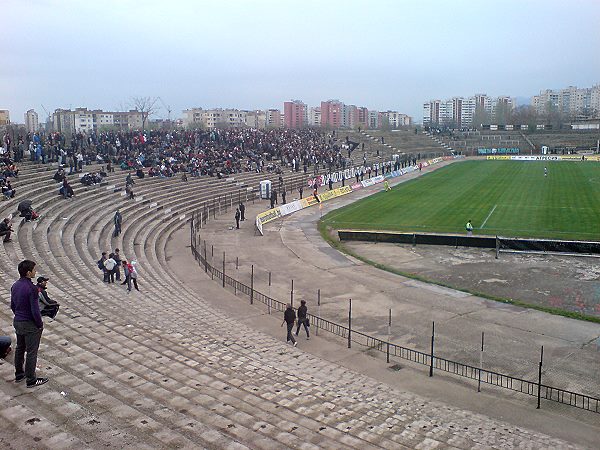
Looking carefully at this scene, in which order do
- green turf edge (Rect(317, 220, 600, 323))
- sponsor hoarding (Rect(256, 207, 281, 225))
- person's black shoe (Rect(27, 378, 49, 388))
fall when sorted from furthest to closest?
1. sponsor hoarding (Rect(256, 207, 281, 225))
2. green turf edge (Rect(317, 220, 600, 323))
3. person's black shoe (Rect(27, 378, 49, 388))

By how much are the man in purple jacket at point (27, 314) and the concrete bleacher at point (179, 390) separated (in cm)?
44

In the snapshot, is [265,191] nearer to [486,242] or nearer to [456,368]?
[486,242]

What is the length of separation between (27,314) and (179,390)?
2988 millimetres

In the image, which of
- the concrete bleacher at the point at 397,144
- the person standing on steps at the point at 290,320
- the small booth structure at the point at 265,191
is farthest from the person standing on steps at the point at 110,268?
the concrete bleacher at the point at 397,144

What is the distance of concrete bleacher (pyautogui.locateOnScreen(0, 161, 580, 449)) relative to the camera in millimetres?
8062

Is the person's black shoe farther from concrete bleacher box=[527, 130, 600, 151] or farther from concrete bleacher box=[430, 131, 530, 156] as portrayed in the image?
concrete bleacher box=[527, 130, 600, 151]

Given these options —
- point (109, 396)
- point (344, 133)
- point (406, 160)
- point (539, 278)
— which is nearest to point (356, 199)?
point (539, 278)

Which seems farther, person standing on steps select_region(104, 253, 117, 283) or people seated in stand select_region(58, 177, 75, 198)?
people seated in stand select_region(58, 177, 75, 198)

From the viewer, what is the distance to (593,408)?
43.5 feet

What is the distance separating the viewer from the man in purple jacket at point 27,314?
8.46m

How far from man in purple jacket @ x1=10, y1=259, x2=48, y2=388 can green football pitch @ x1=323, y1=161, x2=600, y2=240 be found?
1267 inches

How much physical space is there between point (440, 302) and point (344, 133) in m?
100

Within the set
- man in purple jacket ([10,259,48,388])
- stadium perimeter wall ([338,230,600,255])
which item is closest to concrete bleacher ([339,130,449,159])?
stadium perimeter wall ([338,230,600,255])

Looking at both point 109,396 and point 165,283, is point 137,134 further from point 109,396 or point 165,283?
point 109,396
